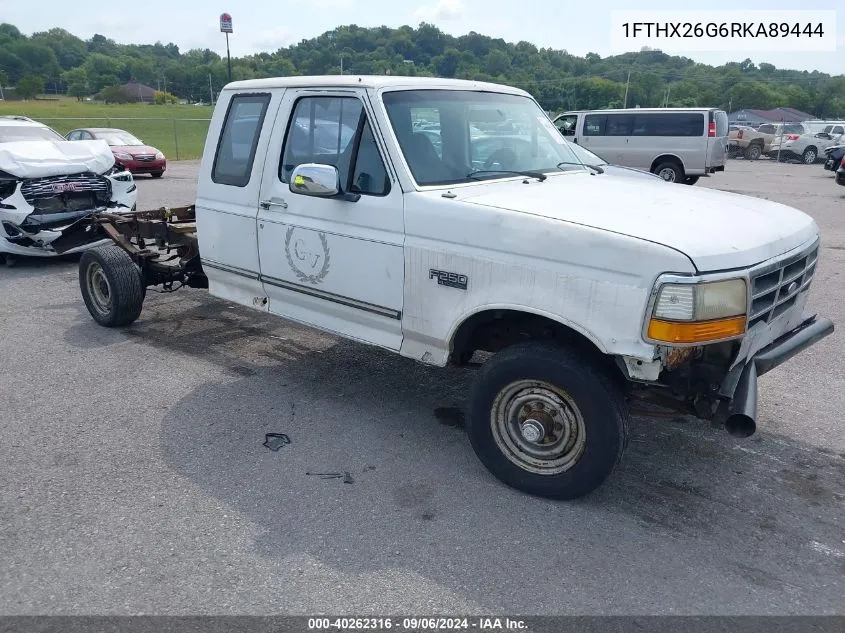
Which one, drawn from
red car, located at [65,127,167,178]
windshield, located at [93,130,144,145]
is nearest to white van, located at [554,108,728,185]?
red car, located at [65,127,167,178]

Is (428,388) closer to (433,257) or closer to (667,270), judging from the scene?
(433,257)

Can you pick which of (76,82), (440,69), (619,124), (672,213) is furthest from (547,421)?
(76,82)

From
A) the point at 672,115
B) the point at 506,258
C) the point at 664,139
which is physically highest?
the point at 672,115

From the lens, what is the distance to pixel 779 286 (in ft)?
11.2

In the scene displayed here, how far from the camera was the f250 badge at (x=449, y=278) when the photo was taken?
3.66 meters

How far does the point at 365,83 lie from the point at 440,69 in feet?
77.7

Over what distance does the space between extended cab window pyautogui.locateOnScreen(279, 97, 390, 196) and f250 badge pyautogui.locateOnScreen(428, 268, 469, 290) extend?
0.60 meters

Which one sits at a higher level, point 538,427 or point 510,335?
point 510,335

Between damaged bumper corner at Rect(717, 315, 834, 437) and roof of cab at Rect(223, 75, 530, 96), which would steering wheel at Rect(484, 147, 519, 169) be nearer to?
roof of cab at Rect(223, 75, 530, 96)

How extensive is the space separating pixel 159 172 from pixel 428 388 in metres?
18.8

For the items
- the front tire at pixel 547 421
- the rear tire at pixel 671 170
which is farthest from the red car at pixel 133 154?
the front tire at pixel 547 421

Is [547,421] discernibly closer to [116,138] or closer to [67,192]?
[67,192]

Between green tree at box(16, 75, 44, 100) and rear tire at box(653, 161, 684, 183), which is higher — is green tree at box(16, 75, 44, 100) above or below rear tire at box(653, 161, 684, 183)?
above

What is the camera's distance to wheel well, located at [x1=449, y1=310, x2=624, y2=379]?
352 cm
